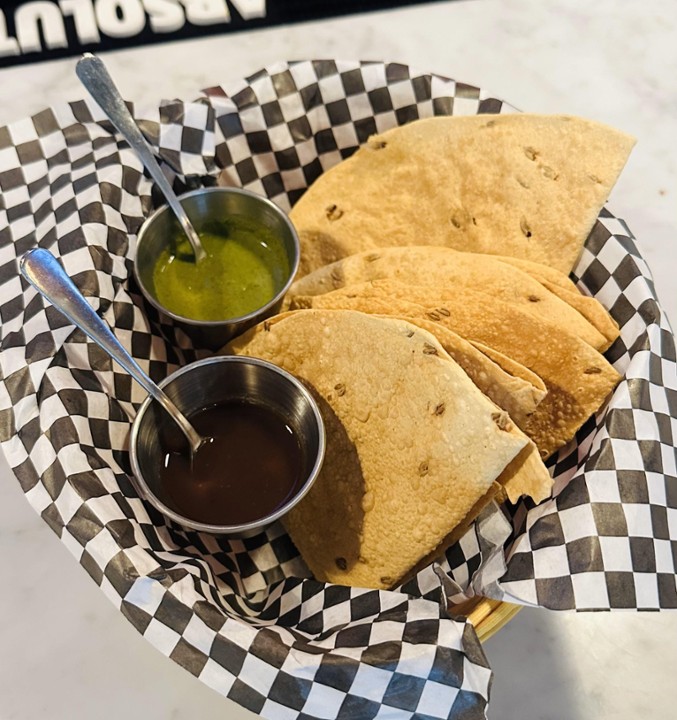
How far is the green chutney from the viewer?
79.0 inches

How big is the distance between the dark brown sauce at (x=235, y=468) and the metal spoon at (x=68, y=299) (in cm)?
20

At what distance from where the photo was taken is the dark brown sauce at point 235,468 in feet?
5.49

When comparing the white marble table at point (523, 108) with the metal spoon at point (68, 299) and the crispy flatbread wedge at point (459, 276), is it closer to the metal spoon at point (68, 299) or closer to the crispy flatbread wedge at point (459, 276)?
the metal spoon at point (68, 299)

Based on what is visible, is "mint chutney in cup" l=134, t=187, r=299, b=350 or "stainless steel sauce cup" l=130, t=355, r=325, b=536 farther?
"mint chutney in cup" l=134, t=187, r=299, b=350

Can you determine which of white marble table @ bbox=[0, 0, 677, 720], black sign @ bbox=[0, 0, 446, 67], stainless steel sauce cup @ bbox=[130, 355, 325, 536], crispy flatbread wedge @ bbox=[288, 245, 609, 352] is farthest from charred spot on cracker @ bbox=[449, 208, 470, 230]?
black sign @ bbox=[0, 0, 446, 67]

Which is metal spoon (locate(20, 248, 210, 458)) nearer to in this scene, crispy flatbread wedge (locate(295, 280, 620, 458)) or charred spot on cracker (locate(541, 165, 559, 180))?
crispy flatbread wedge (locate(295, 280, 620, 458))

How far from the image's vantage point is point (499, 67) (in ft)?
9.65

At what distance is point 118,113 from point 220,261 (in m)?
0.44

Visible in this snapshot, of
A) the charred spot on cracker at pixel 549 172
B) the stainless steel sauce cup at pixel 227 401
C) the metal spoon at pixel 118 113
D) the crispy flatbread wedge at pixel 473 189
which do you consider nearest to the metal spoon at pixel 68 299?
the stainless steel sauce cup at pixel 227 401

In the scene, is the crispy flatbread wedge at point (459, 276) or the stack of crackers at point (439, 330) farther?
the crispy flatbread wedge at point (459, 276)

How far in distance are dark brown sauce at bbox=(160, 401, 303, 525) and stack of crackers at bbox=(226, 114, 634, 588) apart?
13cm

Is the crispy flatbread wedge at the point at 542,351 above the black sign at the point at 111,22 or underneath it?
underneath

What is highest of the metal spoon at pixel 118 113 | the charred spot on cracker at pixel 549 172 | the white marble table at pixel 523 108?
the metal spoon at pixel 118 113

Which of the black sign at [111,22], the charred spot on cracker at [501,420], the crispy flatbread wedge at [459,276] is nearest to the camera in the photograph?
the charred spot on cracker at [501,420]
